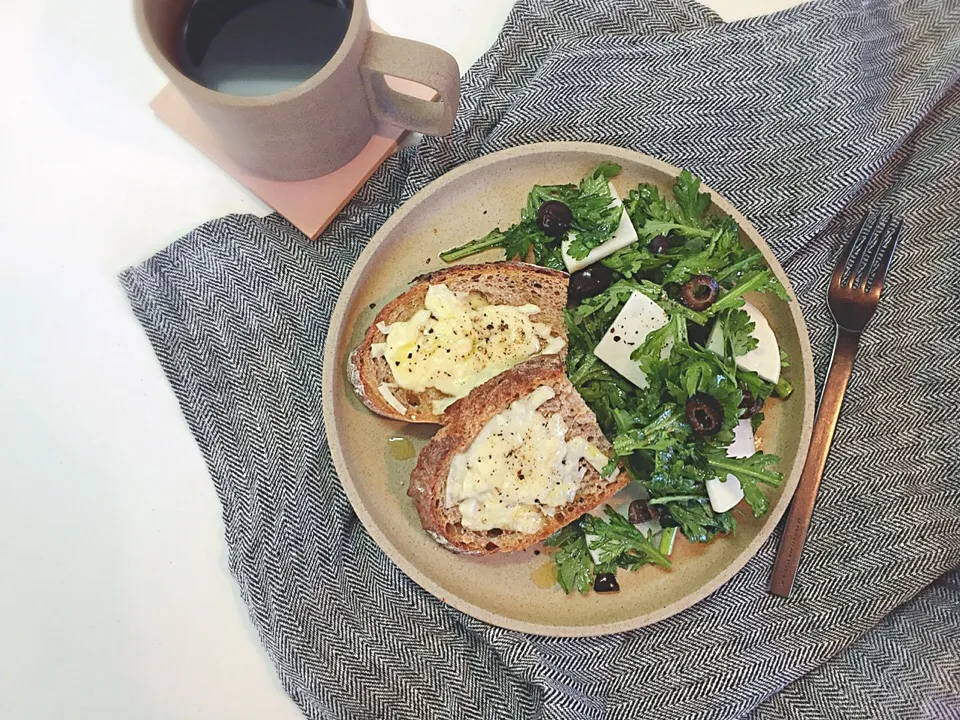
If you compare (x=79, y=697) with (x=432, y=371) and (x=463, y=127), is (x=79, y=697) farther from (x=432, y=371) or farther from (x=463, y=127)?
(x=463, y=127)

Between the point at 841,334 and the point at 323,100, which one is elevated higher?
the point at 323,100

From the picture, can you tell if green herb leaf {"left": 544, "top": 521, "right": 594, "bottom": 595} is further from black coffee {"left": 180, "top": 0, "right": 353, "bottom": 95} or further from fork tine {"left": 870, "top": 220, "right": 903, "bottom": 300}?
black coffee {"left": 180, "top": 0, "right": 353, "bottom": 95}

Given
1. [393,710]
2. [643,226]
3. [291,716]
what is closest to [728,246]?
[643,226]

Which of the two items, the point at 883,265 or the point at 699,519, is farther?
the point at 883,265

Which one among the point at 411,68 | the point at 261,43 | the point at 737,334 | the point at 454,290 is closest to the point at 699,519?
the point at 737,334

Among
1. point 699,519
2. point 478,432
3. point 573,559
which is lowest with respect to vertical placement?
point 573,559

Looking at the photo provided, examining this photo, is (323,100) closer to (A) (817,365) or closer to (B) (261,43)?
(B) (261,43)

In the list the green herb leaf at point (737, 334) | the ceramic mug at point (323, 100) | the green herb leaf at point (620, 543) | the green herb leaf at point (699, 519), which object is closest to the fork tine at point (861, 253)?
the green herb leaf at point (737, 334)
